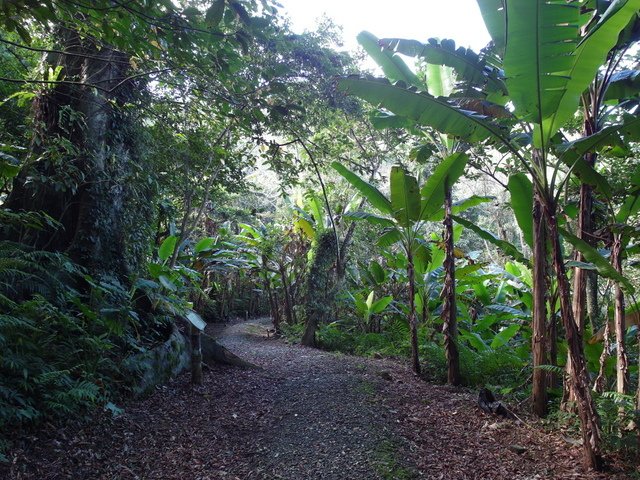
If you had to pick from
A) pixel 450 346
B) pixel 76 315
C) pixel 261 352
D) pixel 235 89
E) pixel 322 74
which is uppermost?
pixel 322 74

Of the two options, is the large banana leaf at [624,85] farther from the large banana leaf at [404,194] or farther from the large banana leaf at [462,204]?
the large banana leaf at [404,194]

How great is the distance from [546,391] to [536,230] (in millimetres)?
1822

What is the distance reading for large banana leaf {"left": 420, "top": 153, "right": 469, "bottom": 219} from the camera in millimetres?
5336

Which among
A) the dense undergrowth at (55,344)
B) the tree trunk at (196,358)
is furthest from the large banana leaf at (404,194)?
the dense undergrowth at (55,344)

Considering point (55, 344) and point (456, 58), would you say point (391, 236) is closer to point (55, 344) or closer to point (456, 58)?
point (456, 58)

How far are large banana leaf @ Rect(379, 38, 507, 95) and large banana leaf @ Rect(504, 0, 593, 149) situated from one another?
3.18ft

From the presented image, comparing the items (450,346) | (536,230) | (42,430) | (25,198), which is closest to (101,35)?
(25,198)

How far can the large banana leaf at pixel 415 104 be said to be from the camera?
386 cm

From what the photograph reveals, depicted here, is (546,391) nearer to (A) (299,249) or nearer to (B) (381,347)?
(B) (381,347)

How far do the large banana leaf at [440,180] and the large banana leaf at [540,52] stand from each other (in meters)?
2.01

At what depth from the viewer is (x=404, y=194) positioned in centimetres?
589

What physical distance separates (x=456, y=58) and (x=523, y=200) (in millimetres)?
1831

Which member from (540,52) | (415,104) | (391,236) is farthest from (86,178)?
(540,52)

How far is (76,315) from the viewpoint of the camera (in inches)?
174
